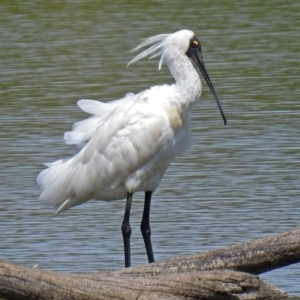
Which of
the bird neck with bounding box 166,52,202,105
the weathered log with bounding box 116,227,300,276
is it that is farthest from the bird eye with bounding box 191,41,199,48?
the weathered log with bounding box 116,227,300,276

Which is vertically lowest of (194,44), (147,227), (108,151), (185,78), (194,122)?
(194,122)

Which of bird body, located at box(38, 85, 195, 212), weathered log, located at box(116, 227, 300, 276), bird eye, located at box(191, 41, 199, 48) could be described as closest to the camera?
weathered log, located at box(116, 227, 300, 276)

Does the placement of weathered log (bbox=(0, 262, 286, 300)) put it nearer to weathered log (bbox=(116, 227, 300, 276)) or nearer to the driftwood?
the driftwood

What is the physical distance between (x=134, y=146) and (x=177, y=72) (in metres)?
0.65

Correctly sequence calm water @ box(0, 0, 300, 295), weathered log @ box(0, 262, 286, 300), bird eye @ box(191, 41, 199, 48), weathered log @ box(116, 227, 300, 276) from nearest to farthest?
1. weathered log @ box(0, 262, 286, 300)
2. weathered log @ box(116, 227, 300, 276)
3. bird eye @ box(191, 41, 199, 48)
4. calm water @ box(0, 0, 300, 295)

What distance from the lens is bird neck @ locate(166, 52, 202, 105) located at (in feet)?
32.1

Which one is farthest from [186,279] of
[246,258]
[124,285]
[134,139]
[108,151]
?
[108,151]

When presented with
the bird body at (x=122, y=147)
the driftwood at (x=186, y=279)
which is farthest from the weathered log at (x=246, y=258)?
the bird body at (x=122, y=147)

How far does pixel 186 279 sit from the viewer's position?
7.59m

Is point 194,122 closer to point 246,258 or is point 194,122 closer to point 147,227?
point 147,227

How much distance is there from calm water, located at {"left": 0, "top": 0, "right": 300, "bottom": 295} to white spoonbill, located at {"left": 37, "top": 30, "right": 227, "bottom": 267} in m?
0.61

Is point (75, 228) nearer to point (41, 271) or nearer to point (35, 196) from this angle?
point (35, 196)

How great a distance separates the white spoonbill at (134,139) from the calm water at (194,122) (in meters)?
0.61

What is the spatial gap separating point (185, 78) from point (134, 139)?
60 cm
